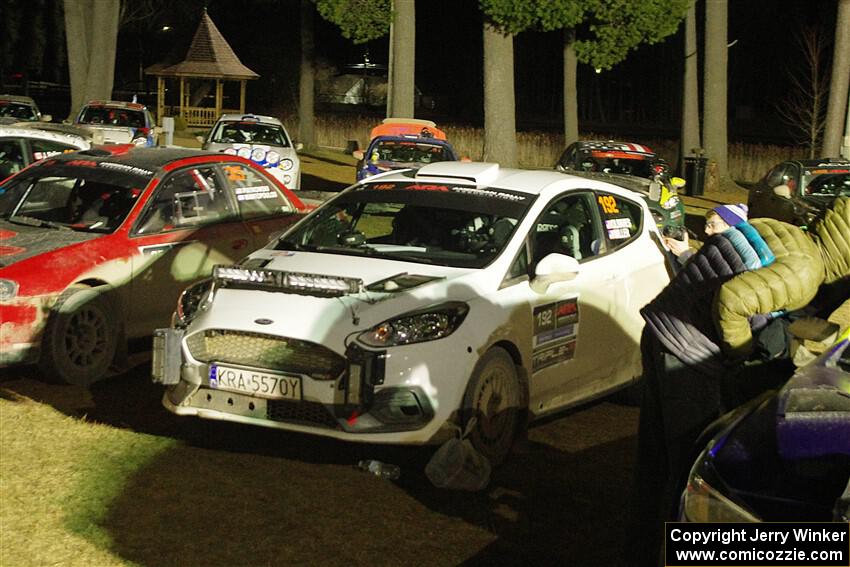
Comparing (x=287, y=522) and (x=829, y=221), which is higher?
(x=829, y=221)

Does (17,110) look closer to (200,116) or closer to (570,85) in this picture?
(570,85)

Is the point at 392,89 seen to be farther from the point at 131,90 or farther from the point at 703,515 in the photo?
the point at 131,90

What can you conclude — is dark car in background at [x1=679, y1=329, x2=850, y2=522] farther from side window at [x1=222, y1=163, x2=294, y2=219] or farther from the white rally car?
side window at [x1=222, y1=163, x2=294, y2=219]

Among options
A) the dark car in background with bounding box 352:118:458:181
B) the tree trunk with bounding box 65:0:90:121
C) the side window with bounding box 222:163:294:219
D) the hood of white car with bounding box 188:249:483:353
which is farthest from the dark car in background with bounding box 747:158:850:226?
the tree trunk with bounding box 65:0:90:121

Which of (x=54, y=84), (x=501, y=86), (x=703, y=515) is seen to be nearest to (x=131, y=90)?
(x=54, y=84)

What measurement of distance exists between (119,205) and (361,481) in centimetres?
365

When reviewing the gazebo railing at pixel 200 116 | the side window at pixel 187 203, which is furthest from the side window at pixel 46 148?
the gazebo railing at pixel 200 116

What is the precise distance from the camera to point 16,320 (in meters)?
8.67

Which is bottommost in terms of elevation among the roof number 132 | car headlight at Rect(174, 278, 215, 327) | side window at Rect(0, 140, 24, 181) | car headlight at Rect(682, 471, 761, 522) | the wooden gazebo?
car headlight at Rect(682, 471, 761, 522)

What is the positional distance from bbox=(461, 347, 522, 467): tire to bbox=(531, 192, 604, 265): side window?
91 cm

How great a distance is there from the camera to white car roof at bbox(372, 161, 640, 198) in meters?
8.46

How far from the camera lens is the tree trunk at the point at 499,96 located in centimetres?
2844

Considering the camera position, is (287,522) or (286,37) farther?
(286,37)

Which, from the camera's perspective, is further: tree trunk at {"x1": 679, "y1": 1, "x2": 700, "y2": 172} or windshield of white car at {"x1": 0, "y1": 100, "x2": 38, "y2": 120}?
tree trunk at {"x1": 679, "y1": 1, "x2": 700, "y2": 172}
